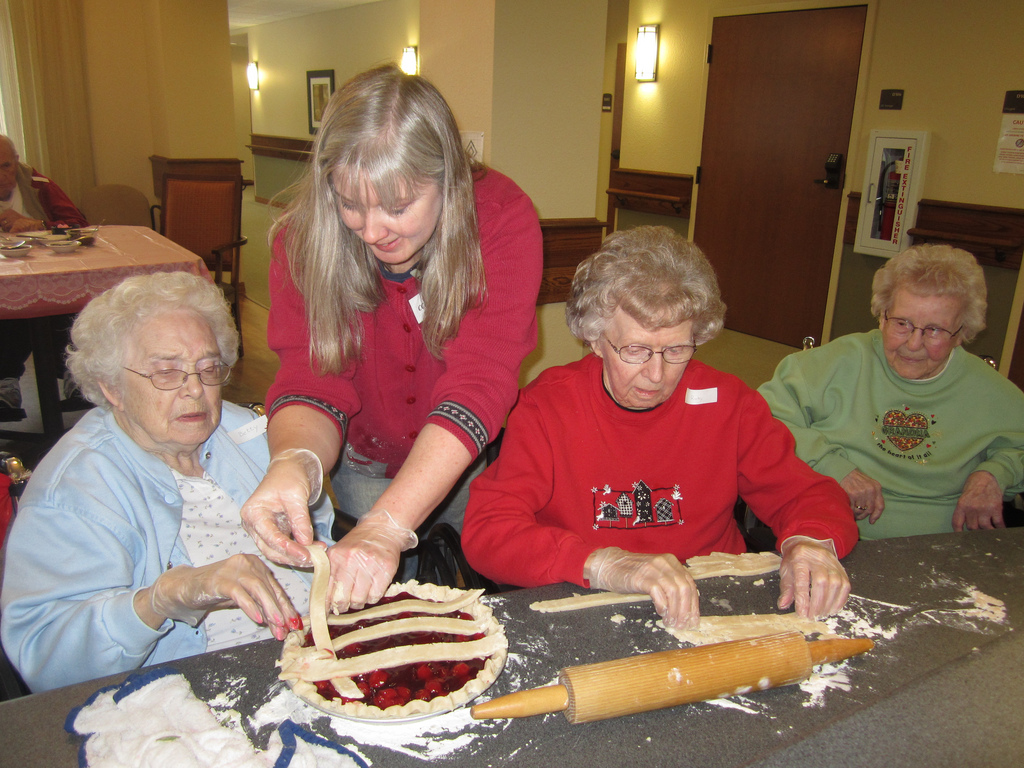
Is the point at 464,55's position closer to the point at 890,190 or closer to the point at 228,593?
the point at 228,593

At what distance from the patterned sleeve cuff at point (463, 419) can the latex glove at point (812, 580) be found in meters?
0.60

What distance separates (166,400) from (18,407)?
3.23m

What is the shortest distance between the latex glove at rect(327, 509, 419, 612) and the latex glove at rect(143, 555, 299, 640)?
3.1 inches

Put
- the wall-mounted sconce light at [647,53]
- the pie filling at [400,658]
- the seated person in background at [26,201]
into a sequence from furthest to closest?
the wall-mounted sconce light at [647,53]
the seated person in background at [26,201]
the pie filling at [400,658]

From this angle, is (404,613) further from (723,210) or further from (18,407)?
(723,210)

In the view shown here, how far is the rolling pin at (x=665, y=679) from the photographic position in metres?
0.93

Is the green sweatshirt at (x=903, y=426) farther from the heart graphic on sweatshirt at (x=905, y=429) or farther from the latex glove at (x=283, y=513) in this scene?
Answer: the latex glove at (x=283, y=513)

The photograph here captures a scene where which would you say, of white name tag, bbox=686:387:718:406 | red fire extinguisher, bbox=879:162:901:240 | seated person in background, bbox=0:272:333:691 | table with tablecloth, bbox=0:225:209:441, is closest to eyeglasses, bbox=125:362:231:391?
seated person in background, bbox=0:272:333:691

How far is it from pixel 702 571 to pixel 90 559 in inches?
42.0

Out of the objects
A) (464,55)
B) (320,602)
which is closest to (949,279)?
(320,602)

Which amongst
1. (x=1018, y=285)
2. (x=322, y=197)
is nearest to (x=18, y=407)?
(x=322, y=197)

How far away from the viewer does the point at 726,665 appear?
99 cm

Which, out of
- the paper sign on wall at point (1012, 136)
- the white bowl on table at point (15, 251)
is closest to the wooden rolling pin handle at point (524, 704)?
the white bowl on table at point (15, 251)

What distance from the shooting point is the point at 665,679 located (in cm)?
96
